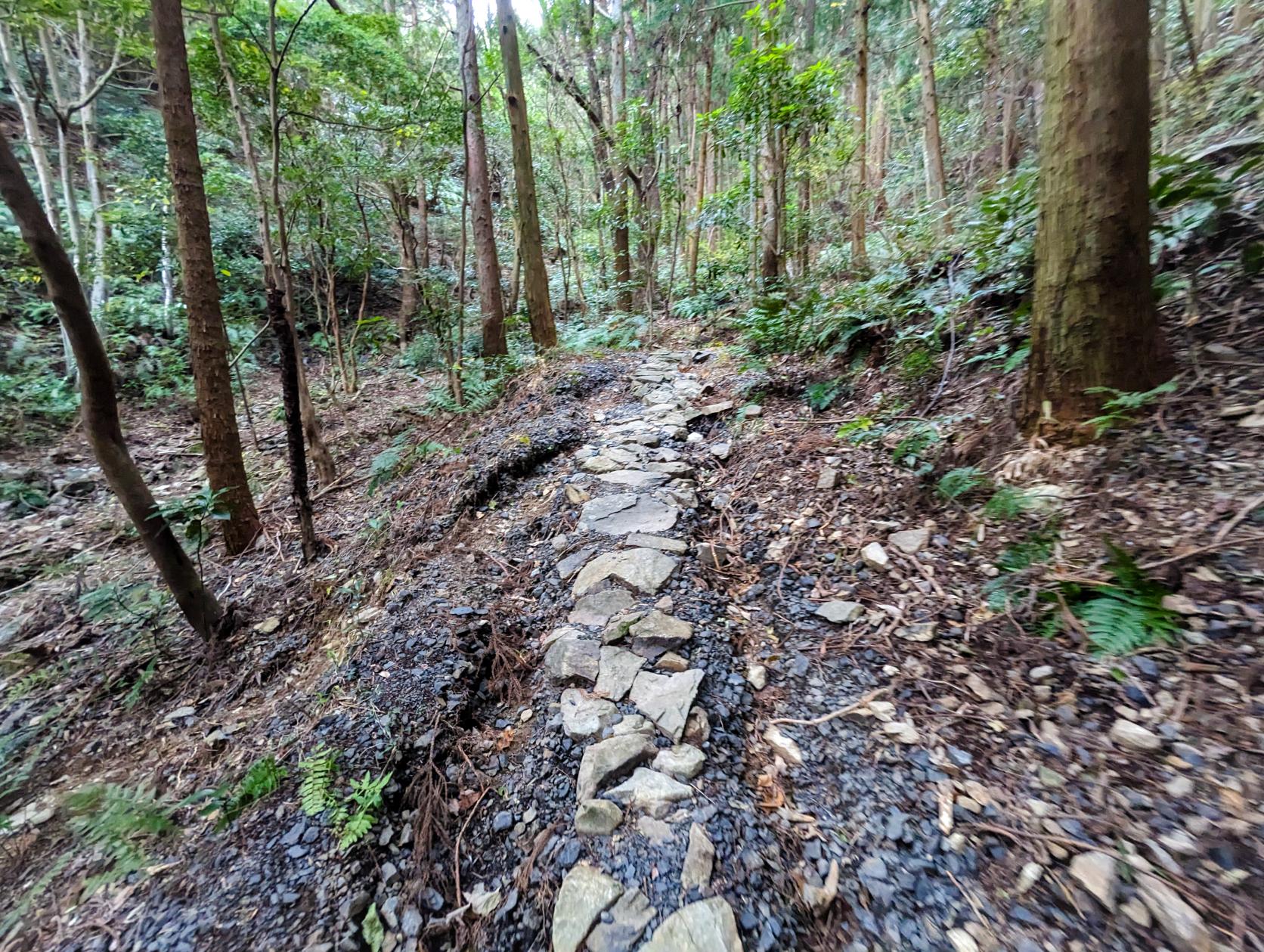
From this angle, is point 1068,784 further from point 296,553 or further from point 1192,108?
point 1192,108

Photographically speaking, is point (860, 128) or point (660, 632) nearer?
point (660, 632)

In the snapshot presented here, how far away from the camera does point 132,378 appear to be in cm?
966

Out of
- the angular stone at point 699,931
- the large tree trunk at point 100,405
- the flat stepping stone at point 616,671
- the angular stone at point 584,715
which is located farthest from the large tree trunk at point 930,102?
the large tree trunk at point 100,405

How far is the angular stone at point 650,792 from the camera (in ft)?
5.97

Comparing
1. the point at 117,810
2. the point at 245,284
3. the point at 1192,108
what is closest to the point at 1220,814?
the point at 117,810

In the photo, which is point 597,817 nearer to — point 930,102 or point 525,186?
point 525,186

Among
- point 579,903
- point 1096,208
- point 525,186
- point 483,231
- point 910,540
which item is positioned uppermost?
point 525,186

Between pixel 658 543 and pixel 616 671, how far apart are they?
0.97 meters

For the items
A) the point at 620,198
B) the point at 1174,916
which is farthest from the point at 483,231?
the point at 1174,916

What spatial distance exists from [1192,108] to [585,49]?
10.1 meters

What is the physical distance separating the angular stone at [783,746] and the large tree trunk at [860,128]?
21.2ft

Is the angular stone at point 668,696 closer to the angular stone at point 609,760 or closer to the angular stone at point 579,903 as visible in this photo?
the angular stone at point 609,760

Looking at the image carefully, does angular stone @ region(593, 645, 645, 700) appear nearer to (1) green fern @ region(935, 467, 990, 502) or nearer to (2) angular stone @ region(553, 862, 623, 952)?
(2) angular stone @ region(553, 862, 623, 952)

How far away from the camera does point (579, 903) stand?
1.59m
